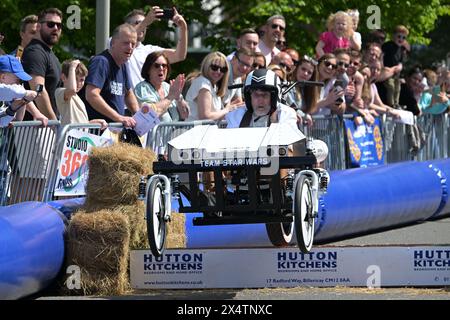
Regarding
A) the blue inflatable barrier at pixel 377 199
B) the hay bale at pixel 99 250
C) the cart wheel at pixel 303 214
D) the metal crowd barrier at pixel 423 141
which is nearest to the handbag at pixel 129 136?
the blue inflatable barrier at pixel 377 199

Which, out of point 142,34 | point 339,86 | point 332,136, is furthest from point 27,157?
point 332,136

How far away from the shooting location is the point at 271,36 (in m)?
18.7

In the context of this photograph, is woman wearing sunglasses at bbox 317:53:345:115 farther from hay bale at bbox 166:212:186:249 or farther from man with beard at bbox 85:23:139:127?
hay bale at bbox 166:212:186:249

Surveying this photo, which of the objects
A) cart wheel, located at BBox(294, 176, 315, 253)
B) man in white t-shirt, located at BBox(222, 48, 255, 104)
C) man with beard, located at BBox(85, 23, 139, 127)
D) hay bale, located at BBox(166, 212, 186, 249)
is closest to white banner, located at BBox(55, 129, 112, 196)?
man with beard, located at BBox(85, 23, 139, 127)

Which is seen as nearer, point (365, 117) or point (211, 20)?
point (365, 117)

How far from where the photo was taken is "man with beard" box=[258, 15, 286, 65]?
18562 millimetres

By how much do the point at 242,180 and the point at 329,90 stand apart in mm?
7642

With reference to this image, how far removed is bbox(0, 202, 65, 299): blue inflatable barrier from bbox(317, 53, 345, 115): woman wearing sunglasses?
7.37 m

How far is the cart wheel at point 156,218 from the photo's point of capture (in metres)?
10.5
